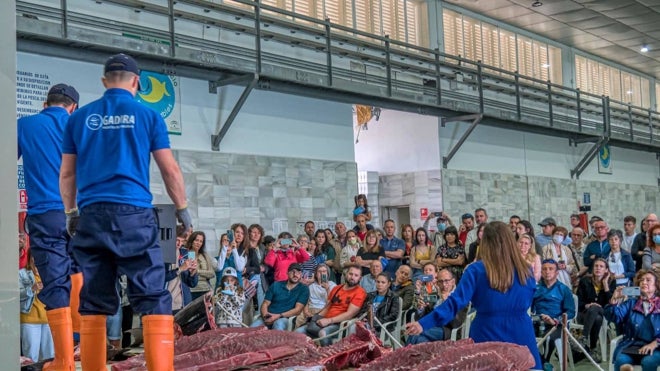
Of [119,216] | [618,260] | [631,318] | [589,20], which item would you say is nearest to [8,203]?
[119,216]

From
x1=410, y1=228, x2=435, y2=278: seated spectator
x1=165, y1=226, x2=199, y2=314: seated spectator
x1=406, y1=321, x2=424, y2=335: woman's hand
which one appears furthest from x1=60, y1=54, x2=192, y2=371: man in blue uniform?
x1=410, y1=228, x2=435, y2=278: seated spectator

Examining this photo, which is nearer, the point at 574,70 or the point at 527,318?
the point at 527,318

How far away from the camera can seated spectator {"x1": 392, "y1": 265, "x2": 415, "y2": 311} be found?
10344 millimetres

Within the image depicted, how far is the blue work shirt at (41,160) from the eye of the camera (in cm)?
486

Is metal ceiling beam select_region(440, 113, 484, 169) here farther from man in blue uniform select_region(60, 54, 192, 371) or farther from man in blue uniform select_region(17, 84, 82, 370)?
man in blue uniform select_region(60, 54, 192, 371)

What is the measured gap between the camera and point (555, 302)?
29.9ft

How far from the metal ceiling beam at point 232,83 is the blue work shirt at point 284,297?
3.69 meters

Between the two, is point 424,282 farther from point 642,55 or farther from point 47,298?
point 642,55

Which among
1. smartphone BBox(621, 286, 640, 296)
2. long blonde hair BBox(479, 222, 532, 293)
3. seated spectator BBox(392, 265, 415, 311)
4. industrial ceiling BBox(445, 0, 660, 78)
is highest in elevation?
industrial ceiling BBox(445, 0, 660, 78)

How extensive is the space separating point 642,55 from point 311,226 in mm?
17084

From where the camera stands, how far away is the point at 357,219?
1369cm

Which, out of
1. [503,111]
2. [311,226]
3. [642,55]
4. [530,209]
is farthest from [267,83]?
[642,55]

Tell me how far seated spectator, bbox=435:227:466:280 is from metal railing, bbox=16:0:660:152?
13.0ft

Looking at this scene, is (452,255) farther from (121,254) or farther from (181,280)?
(121,254)
